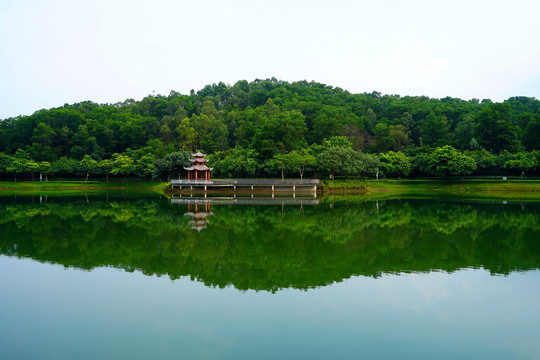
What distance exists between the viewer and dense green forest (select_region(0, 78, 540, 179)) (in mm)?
52969

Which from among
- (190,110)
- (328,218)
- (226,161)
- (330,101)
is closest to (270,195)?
(226,161)

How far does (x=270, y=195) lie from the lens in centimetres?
4638

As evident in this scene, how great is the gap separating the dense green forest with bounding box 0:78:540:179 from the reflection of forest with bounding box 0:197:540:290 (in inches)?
1020

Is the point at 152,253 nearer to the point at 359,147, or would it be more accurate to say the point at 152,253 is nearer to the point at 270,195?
Answer: the point at 270,195

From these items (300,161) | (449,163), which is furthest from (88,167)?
(449,163)

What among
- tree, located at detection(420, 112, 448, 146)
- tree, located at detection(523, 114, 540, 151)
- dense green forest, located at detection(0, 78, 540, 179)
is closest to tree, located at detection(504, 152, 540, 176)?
dense green forest, located at detection(0, 78, 540, 179)

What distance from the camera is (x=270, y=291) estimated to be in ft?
35.8

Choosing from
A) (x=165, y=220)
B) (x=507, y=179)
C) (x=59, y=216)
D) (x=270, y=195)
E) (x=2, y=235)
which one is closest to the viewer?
(x=2, y=235)

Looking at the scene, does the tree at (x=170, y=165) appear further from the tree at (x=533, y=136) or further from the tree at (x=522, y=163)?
the tree at (x=533, y=136)

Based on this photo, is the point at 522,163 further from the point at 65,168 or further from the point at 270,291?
the point at 65,168

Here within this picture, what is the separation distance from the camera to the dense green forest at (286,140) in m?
53.0

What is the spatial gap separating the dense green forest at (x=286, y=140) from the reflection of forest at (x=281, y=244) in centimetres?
2591

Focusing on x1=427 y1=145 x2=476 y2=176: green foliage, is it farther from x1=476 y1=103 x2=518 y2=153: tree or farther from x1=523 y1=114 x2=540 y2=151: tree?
x1=476 y1=103 x2=518 y2=153: tree

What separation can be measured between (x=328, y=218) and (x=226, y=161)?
3455 cm
